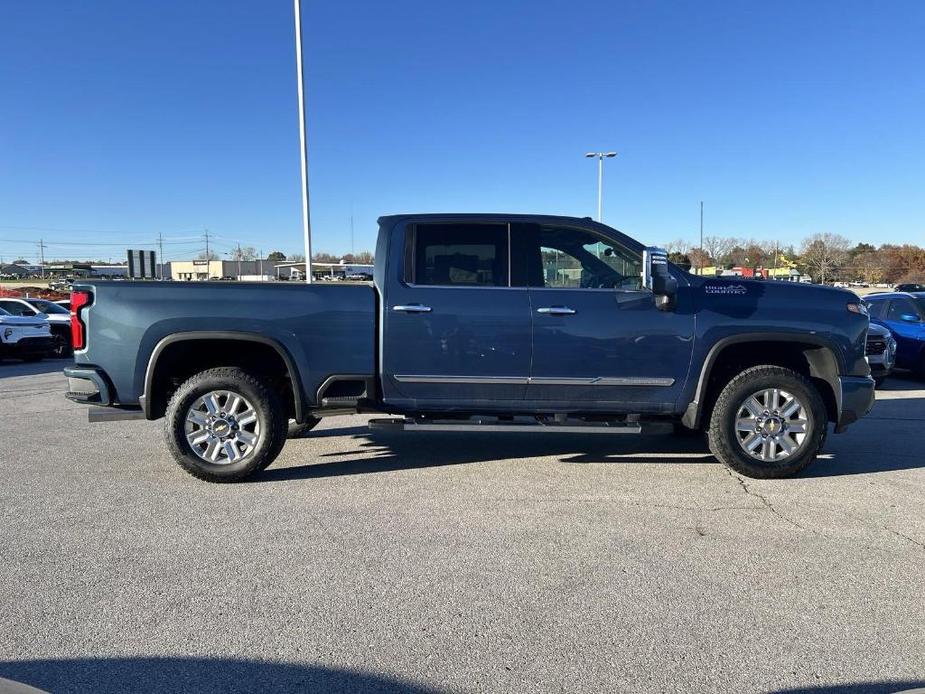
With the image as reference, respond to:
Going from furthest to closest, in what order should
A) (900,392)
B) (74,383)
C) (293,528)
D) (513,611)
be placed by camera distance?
(900,392) → (74,383) → (293,528) → (513,611)

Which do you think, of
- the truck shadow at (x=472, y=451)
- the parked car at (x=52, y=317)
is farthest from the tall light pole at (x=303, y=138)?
the truck shadow at (x=472, y=451)

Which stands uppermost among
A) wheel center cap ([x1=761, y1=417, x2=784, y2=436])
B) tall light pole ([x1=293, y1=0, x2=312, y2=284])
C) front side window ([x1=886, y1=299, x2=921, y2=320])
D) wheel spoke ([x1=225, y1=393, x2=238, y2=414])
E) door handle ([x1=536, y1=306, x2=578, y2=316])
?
tall light pole ([x1=293, y1=0, x2=312, y2=284])

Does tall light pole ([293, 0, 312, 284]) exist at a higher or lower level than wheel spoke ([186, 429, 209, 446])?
higher

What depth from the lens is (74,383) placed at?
5246 millimetres

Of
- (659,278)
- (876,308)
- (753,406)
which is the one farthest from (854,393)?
(876,308)

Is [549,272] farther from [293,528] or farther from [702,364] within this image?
[293,528]

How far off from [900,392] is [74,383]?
36.6 feet

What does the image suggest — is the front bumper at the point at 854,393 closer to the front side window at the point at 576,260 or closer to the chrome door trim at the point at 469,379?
the front side window at the point at 576,260

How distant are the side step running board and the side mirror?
1.01 m

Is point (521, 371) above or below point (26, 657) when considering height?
above

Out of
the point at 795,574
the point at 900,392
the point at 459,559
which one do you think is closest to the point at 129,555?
the point at 459,559

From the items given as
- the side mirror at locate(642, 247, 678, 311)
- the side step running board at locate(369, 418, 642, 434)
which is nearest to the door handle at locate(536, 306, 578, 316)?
the side mirror at locate(642, 247, 678, 311)

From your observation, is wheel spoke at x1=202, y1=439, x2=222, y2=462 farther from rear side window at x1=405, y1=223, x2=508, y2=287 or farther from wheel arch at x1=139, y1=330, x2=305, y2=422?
rear side window at x1=405, y1=223, x2=508, y2=287

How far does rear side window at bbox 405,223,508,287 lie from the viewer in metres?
5.36
